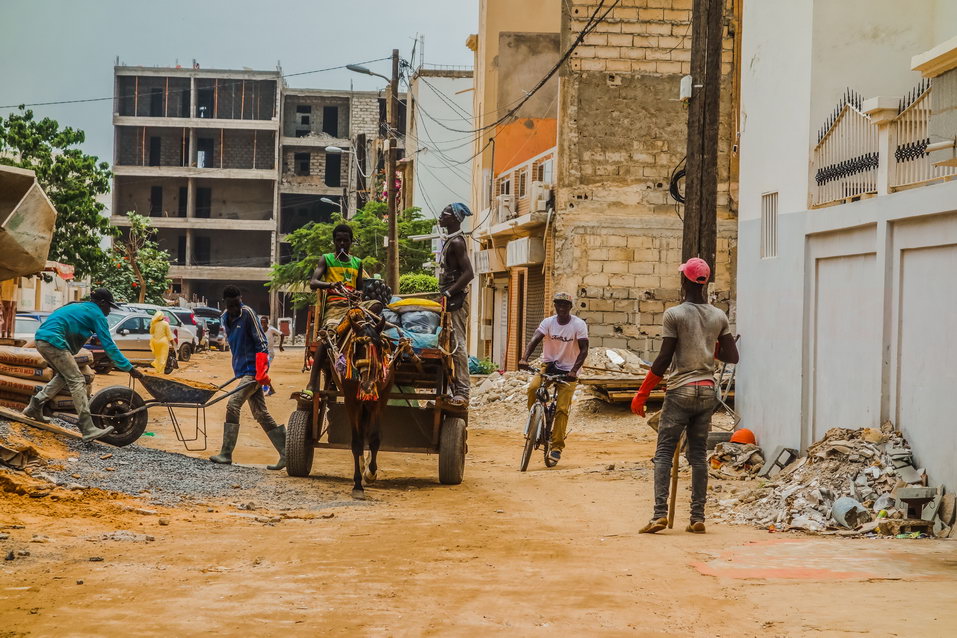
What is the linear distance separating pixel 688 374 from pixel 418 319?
4.09 m

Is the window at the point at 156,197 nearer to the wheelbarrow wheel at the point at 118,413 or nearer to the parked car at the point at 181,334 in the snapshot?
the parked car at the point at 181,334

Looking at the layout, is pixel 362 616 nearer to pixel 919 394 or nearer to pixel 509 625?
pixel 509 625

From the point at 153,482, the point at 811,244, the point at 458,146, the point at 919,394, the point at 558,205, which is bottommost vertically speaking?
the point at 153,482

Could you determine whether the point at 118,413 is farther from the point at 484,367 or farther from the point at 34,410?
the point at 484,367

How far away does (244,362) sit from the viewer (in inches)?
521

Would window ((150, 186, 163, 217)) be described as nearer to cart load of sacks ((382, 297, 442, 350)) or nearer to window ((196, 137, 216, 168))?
window ((196, 137, 216, 168))

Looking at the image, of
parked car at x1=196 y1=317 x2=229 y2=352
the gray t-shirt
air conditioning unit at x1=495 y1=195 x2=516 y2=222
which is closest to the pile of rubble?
the gray t-shirt

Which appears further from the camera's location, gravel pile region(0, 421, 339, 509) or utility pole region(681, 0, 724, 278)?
utility pole region(681, 0, 724, 278)

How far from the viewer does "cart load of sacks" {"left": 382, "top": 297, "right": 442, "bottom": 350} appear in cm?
1216

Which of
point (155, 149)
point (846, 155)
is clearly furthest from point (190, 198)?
point (846, 155)

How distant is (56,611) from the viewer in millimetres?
5938

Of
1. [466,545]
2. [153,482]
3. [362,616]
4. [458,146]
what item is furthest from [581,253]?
[458,146]

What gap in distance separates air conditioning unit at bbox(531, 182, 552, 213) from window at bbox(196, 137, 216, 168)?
53801 millimetres

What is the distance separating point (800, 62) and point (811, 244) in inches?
79.8
